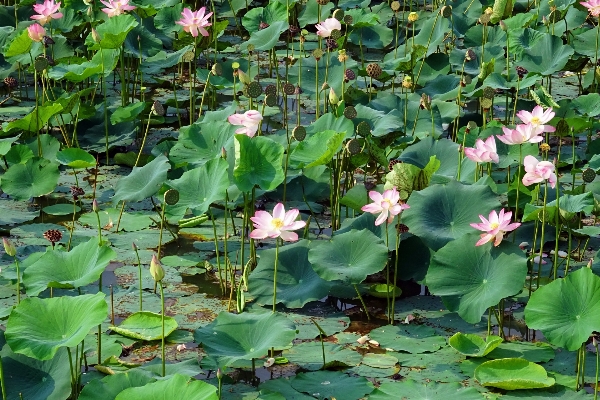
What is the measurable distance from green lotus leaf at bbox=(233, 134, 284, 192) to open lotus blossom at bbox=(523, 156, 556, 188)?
0.87 m

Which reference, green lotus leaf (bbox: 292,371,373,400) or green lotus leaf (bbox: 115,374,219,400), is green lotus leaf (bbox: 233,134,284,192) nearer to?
green lotus leaf (bbox: 292,371,373,400)

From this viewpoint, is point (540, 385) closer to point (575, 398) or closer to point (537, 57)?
point (575, 398)

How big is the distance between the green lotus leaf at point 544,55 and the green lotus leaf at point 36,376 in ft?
10.8

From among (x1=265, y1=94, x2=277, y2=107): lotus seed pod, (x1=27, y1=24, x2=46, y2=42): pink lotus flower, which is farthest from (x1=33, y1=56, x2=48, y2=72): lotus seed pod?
(x1=265, y1=94, x2=277, y2=107): lotus seed pod

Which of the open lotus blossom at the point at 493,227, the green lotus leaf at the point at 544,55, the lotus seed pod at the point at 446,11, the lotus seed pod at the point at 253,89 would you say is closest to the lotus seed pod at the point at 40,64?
the lotus seed pod at the point at 253,89

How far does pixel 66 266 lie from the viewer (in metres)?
3.20

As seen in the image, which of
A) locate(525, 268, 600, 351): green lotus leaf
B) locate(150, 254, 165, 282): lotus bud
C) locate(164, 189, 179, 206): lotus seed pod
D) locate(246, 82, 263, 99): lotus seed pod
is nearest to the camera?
locate(150, 254, 165, 282): lotus bud

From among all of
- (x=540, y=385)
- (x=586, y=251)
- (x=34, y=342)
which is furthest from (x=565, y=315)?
(x=34, y=342)

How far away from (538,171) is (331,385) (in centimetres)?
98

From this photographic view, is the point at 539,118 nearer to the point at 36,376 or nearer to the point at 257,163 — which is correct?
the point at 257,163

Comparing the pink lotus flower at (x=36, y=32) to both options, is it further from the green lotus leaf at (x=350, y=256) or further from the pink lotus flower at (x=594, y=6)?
the pink lotus flower at (x=594, y=6)

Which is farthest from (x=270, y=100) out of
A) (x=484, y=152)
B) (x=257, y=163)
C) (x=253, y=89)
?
(x=484, y=152)

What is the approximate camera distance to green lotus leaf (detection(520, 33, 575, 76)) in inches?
205

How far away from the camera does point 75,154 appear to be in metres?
4.45
